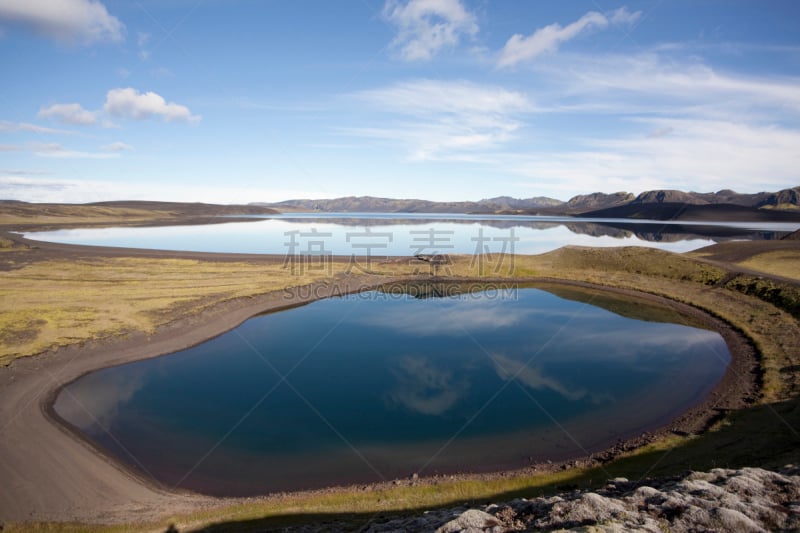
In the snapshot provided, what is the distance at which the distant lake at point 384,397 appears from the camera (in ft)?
63.0

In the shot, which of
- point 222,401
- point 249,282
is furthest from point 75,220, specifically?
point 222,401

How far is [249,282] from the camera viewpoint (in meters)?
56.7

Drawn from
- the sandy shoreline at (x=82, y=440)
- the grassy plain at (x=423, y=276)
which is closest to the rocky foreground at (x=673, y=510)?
the grassy plain at (x=423, y=276)

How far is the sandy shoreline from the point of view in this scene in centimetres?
1559

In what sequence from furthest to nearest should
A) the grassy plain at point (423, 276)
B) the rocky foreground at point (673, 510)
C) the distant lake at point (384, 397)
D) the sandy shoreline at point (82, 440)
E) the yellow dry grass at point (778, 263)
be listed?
1. the yellow dry grass at point (778, 263)
2. the distant lake at point (384, 397)
3. the sandy shoreline at point (82, 440)
4. the grassy plain at point (423, 276)
5. the rocky foreground at point (673, 510)

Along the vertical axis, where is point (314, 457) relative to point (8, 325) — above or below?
below


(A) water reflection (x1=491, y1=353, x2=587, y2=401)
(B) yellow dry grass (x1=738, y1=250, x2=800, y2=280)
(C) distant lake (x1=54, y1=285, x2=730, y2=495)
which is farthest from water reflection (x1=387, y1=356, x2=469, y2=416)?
(B) yellow dry grass (x1=738, y1=250, x2=800, y2=280)

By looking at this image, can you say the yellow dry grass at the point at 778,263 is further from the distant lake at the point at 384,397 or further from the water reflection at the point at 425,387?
the water reflection at the point at 425,387

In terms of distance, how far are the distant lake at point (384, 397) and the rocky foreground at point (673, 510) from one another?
27.6 feet

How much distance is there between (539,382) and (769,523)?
767 inches

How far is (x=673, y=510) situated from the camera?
9211 millimetres

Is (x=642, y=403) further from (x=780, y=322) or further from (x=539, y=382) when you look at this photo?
(x=780, y=322)

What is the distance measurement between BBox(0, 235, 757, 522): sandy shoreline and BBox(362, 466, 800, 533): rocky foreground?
7594mm

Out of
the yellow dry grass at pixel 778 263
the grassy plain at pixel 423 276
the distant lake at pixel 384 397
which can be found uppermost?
the yellow dry grass at pixel 778 263
